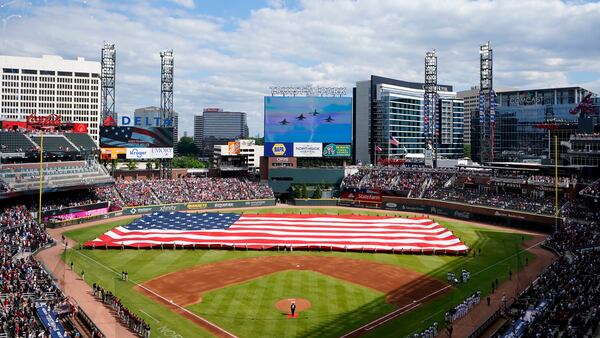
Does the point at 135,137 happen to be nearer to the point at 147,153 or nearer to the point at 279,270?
the point at 147,153

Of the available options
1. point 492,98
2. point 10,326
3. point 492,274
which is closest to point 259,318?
point 10,326

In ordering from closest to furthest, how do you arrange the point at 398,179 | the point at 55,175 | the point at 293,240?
the point at 293,240 < the point at 55,175 < the point at 398,179

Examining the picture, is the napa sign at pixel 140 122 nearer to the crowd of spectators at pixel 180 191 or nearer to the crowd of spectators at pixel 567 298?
the crowd of spectators at pixel 180 191

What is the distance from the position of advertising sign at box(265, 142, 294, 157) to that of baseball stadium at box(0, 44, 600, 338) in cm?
38

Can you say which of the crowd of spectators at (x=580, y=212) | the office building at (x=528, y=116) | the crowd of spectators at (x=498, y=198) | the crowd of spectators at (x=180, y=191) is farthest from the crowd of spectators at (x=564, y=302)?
the office building at (x=528, y=116)

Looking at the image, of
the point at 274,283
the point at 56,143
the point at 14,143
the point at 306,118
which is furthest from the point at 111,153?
the point at 274,283

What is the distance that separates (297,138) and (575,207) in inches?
1703

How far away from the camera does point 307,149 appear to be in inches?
3275

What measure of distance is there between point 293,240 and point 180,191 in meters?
32.4

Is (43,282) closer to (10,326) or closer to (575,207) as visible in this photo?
(10,326)

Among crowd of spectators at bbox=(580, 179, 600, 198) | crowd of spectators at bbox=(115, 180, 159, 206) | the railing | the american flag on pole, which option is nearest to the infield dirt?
the american flag on pole

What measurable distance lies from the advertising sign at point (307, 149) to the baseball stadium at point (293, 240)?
0.78 feet

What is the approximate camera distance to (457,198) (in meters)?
69.1

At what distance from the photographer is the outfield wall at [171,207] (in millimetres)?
59719
